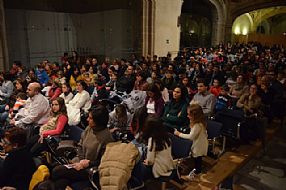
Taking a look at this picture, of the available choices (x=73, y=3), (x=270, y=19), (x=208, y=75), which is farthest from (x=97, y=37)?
(x=270, y=19)

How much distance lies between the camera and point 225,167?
401 cm

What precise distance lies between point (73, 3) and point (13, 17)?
3.35m

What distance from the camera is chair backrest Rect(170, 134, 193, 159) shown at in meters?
3.33

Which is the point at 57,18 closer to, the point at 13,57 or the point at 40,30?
the point at 40,30

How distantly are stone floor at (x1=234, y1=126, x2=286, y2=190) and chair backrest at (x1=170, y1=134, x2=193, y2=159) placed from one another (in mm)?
1167

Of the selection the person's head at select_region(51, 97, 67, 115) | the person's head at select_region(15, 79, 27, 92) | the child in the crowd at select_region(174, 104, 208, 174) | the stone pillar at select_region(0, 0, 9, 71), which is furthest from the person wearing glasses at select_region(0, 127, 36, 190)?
the stone pillar at select_region(0, 0, 9, 71)

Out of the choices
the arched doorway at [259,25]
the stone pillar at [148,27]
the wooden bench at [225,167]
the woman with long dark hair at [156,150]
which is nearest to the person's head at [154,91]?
the wooden bench at [225,167]

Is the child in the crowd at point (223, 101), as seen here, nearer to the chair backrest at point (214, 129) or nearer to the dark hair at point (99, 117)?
the chair backrest at point (214, 129)

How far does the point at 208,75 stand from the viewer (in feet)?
26.0

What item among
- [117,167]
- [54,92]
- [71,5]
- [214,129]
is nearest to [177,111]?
[214,129]

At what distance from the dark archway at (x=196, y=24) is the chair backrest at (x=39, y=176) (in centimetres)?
1697

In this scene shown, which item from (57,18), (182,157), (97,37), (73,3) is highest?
(73,3)

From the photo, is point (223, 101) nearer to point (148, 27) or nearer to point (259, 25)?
point (148, 27)

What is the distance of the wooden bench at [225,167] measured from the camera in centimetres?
361
